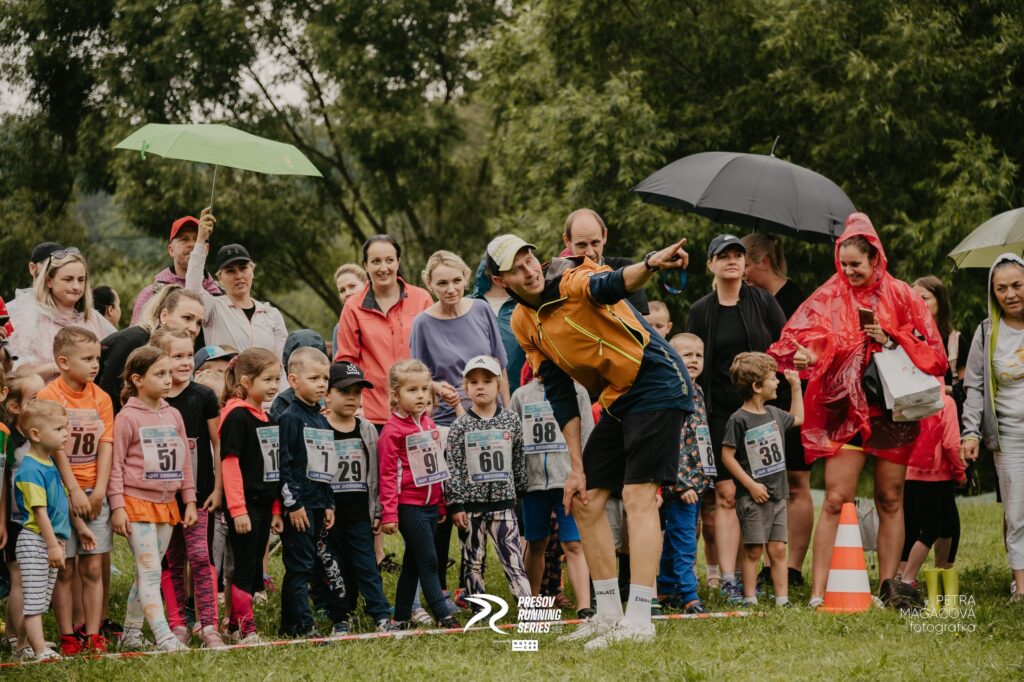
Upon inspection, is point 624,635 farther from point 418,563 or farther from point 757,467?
point 757,467

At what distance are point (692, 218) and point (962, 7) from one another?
16.7 feet

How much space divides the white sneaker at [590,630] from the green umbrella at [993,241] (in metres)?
4.98

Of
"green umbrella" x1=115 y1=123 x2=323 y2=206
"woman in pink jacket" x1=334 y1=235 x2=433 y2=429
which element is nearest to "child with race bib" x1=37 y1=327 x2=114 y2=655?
"green umbrella" x1=115 y1=123 x2=323 y2=206

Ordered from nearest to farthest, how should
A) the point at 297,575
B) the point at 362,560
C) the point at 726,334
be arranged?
1. the point at 297,575
2. the point at 362,560
3. the point at 726,334

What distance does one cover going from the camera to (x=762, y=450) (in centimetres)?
761

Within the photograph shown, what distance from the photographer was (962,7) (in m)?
17.6

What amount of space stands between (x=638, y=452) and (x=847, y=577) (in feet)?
6.27

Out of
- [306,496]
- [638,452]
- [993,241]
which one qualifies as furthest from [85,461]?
[993,241]

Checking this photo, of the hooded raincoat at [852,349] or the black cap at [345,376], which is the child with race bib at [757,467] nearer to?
the hooded raincoat at [852,349]

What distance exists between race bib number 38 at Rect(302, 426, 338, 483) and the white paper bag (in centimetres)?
339

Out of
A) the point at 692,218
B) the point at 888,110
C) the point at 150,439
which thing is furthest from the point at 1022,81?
the point at 150,439

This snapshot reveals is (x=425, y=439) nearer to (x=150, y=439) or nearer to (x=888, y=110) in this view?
(x=150, y=439)

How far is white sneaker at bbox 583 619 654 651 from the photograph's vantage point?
5.94 m

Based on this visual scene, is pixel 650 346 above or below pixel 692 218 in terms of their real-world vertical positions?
below
